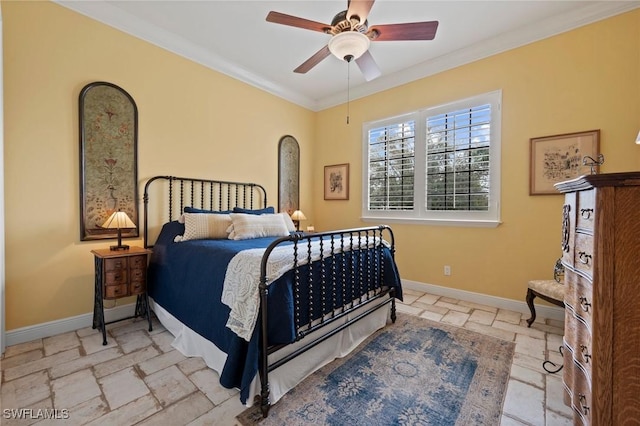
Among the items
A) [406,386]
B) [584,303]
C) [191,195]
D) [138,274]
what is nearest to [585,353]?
[584,303]

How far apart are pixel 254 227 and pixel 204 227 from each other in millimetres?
488

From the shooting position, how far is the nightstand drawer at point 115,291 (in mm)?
2334

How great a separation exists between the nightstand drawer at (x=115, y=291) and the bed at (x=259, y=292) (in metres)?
0.28

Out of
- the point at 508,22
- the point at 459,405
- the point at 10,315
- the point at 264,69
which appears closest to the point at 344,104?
the point at 264,69

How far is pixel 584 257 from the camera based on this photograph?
1.19 meters

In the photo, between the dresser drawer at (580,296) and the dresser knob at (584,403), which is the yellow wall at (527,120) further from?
the dresser knob at (584,403)

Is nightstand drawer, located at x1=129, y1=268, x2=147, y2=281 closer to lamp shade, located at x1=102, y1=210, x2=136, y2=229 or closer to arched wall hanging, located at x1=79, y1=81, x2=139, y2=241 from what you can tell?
lamp shade, located at x1=102, y1=210, x2=136, y2=229

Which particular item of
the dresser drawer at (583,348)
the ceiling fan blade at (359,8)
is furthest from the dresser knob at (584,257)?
the ceiling fan blade at (359,8)

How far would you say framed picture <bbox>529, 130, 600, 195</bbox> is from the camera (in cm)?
257

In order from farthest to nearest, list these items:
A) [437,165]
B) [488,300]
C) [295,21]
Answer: [437,165]
[488,300]
[295,21]

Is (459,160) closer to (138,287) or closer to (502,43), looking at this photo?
(502,43)

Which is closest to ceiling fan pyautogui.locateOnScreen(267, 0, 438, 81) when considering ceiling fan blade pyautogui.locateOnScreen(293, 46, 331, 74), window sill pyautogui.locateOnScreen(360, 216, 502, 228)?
ceiling fan blade pyautogui.locateOnScreen(293, 46, 331, 74)

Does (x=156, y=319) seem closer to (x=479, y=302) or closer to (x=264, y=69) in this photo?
(x=264, y=69)

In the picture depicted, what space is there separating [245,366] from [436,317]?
212cm
